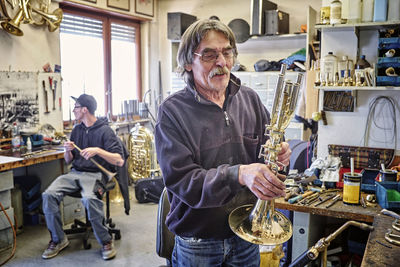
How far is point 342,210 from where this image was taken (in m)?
2.14

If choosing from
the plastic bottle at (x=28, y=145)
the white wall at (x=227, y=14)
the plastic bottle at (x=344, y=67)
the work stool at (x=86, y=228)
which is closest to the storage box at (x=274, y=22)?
the white wall at (x=227, y=14)

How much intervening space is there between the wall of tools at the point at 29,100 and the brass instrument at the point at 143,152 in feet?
3.04

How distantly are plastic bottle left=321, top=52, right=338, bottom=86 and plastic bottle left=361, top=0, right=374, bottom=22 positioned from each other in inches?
12.0

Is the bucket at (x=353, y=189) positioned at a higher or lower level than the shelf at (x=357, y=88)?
lower

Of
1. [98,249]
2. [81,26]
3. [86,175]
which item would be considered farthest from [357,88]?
[81,26]

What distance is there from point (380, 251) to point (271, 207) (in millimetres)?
457

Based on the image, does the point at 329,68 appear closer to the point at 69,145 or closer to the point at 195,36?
the point at 195,36

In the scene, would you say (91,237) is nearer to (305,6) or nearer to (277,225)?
(277,225)

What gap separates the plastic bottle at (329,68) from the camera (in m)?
2.73

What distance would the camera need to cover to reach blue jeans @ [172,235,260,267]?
141 cm

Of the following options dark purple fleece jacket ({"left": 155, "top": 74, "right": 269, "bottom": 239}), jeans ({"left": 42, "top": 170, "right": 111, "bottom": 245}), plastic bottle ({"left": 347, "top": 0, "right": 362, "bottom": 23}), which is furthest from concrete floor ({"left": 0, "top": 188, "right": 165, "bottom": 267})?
plastic bottle ({"left": 347, "top": 0, "right": 362, "bottom": 23})

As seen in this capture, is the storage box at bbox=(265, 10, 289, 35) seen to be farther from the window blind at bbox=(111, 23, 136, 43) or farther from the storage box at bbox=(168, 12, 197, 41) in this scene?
the window blind at bbox=(111, 23, 136, 43)

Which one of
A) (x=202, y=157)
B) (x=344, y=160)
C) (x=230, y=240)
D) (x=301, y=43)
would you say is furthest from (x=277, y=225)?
(x=301, y=43)

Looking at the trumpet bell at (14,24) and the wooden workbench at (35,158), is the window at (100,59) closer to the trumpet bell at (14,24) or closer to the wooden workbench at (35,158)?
the trumpet bell at (14,24)
